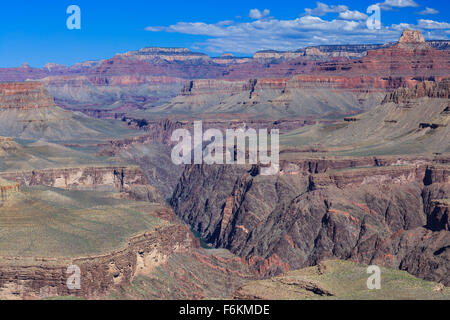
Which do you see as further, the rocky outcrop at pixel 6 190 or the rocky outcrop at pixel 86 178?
the rocky outcrop at pixel 86 178

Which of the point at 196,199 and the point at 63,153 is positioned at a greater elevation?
the point at 63,153

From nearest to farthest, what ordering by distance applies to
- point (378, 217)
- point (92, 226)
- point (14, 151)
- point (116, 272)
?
1. point (116, 272)
2. point (92, 226)
3. point (378, 217)
4. point (14, 151)

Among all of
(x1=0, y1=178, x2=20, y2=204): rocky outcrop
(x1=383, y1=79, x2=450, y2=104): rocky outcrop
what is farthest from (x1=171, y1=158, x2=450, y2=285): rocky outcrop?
(x1=0, y1=178, x2=20, y2=204): rocky outcrop

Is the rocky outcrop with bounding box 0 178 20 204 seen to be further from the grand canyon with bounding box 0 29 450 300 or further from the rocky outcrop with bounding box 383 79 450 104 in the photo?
the rocky outcrop with bounding box 383 79 450 104

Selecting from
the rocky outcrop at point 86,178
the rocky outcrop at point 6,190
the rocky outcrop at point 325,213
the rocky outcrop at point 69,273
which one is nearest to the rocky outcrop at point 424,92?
the rocky outcrop at point 325,213

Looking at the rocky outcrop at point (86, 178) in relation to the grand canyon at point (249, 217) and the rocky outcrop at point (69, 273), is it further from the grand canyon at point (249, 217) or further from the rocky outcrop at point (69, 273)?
the rocky outcrop at point (69, 273)

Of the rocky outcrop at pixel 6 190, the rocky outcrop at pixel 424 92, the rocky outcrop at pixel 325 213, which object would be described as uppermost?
the rocky outcrop at pixel 424 92

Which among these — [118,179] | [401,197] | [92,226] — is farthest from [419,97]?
[92,226]

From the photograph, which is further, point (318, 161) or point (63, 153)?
point (63, 153)

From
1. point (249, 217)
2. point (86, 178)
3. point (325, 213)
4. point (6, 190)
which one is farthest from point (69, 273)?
point (86, 178)
